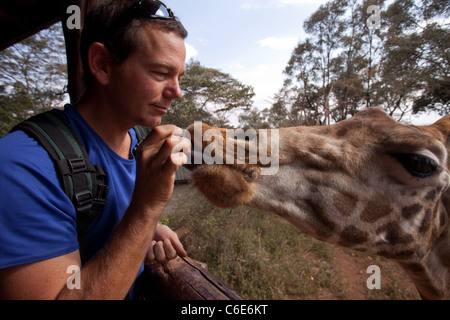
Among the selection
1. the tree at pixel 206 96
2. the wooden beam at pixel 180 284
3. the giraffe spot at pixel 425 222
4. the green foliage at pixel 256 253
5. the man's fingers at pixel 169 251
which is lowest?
the green foliage at pixel 256 253

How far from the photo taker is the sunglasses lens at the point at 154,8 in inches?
48.3

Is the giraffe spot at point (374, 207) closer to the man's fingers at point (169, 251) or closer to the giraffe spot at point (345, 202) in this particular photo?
the giraffe spot at point (345, 202)

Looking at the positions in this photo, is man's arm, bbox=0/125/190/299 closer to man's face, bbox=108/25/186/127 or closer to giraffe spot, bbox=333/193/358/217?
man's face, bbox=108/25/186/127

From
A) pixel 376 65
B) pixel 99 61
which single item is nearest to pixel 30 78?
pixel 99 61

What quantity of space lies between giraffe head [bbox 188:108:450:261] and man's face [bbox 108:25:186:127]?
62cm

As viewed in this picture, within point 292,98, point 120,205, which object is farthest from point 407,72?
point 120,205

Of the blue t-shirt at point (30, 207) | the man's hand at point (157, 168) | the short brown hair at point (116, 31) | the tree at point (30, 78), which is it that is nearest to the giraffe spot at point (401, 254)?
the man's hand at point (157, 168)

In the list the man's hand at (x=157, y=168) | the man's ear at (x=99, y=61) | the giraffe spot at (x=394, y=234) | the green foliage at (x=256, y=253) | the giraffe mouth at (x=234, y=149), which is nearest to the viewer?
the man's hand at (x=157, y=168)

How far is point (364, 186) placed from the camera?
1.40 meters

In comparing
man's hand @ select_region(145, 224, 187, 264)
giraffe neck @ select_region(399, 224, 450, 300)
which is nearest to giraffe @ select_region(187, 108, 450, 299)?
giraffe neck @ select_region(399, 224, 450, 300)

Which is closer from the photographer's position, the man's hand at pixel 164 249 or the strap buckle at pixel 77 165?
the strap buckle at pixel 77 165

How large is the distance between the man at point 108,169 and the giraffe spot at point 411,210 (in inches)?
59.5
